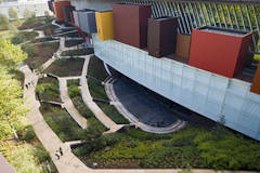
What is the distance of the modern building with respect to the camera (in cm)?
2261

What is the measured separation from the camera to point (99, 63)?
4512cm

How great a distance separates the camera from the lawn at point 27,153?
59.2ft

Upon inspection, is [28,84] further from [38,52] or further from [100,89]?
[38,52]

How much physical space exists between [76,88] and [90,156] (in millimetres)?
16214

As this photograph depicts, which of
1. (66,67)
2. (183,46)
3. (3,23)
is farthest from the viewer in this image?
(3,23)

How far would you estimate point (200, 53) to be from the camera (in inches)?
977

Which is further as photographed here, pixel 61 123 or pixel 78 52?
pixel 78 52

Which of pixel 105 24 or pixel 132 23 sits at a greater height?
pixel 132 23

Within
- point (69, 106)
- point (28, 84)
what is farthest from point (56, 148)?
point (28, 84)

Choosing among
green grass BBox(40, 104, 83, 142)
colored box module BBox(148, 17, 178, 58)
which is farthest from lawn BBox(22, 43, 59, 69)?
colored box module BBox(148, 17, 178, 58)

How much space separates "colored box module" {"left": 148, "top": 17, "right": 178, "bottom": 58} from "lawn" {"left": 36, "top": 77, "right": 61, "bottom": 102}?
15.6m

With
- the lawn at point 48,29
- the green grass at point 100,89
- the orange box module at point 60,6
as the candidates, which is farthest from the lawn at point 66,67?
the orange box module at point 60,6

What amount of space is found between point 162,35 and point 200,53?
5629 millimetres

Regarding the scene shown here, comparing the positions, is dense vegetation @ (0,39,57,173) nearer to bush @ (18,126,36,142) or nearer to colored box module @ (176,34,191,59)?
bush @ (18,126,36,142)
